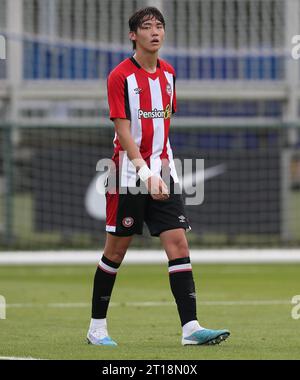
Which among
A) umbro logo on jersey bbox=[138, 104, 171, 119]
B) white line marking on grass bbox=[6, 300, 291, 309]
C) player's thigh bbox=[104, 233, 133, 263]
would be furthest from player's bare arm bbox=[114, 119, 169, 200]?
white line marking on grass bbox=[6, 300, 291, 309]

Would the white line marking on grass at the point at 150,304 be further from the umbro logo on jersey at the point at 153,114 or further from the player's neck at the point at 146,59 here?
the player's neck at the point at 146,59

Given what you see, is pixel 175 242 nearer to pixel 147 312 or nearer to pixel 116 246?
pixel 116 246

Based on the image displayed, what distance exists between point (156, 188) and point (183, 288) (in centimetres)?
71

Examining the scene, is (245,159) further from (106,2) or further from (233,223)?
(106,2)

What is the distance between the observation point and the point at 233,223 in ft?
61.7

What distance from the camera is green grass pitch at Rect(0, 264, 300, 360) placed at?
739 centimetres

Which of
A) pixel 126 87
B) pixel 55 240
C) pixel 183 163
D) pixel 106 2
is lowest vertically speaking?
pixel 55 240

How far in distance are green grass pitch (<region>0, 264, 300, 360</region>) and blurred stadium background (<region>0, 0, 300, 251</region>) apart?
2908 millimetres

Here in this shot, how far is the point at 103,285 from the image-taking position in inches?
317


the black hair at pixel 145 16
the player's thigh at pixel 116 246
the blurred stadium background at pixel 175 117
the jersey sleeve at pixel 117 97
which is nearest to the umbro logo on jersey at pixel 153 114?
the jersey sleeve at pixel 117 97

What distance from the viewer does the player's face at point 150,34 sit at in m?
7.73

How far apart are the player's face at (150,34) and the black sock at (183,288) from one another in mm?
1394

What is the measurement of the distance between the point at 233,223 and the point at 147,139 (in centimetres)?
1107
